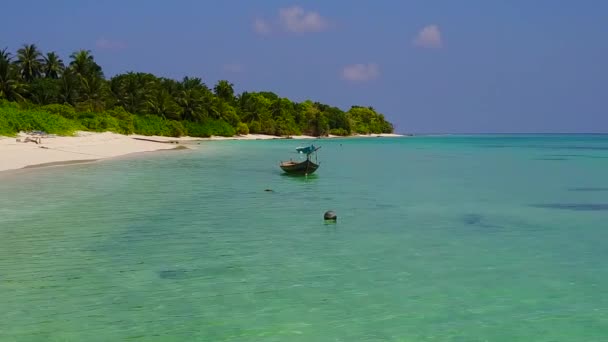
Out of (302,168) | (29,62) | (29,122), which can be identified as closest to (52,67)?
(29,62)

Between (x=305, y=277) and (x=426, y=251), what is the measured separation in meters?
3.89

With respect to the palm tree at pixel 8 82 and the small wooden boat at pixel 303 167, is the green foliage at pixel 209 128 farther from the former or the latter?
the small wooden boat at pixel 303 167

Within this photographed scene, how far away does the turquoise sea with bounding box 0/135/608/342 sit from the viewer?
341 inches

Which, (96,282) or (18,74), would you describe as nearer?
(96,282)

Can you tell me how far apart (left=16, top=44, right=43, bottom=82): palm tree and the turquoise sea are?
74.3 metres

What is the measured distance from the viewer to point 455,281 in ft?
36.8

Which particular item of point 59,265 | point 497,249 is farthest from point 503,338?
point 59,265

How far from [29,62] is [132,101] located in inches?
734

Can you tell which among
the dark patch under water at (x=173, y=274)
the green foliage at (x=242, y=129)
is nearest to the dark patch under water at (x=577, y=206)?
the dark patch under water at (x=173, y=274)

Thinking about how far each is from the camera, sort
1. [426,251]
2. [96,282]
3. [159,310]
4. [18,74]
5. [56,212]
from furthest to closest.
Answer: [18,74] → [56,212] → [426,251] → [96,282] → [159,310]

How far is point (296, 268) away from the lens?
1221cm

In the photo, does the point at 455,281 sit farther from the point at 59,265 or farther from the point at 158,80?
the point at 158,80

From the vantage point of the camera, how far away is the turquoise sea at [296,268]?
867 centimetres

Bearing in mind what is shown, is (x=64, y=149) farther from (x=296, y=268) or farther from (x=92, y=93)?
(x=296, y=268)
